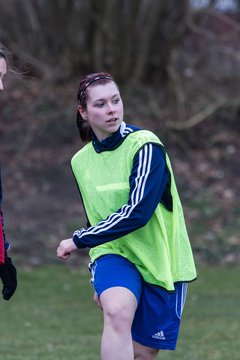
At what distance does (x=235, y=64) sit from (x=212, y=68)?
0.52 m

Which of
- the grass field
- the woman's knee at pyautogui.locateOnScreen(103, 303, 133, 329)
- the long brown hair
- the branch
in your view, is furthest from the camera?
the branch

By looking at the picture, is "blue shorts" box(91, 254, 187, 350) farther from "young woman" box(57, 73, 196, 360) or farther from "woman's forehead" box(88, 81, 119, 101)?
"woman's forehead" box(88, 81, 119, 101)

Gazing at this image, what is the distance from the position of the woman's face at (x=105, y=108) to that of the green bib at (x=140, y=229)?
0.37ft

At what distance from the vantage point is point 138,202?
478cm

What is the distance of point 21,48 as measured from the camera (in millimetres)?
18547

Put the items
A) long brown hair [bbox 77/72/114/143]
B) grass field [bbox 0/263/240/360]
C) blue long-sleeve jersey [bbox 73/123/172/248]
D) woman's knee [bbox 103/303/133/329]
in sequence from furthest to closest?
grass field [bbox 0/263/240/360]
long brown hair [bbox 77/72/114/143]
blue long-sleeve jersey [bbox 73/123/172/248]
woman's knee [bbox 103/303/133/329]

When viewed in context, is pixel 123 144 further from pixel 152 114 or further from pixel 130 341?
pixel 152 114

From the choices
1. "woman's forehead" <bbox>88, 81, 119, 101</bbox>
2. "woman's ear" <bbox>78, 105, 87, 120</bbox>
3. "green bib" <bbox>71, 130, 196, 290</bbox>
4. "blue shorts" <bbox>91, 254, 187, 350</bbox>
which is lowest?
"blue shorts" <bbox>91, 254, 187, 350</bbox>

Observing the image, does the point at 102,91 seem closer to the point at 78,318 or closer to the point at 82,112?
the point at 82,112

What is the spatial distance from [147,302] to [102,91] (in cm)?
119

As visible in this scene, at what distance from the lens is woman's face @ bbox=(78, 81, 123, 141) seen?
16.2 ft

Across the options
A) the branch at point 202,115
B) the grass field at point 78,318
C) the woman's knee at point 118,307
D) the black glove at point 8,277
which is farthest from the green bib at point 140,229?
the branch at point 202,115

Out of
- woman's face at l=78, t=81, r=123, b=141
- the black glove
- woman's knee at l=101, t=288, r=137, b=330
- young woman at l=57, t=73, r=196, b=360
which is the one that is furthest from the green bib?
the black glove

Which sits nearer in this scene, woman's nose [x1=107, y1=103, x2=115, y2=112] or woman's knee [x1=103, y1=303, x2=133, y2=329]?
woman's knee [x1=103, y1=303, x2=133, y2=329]
